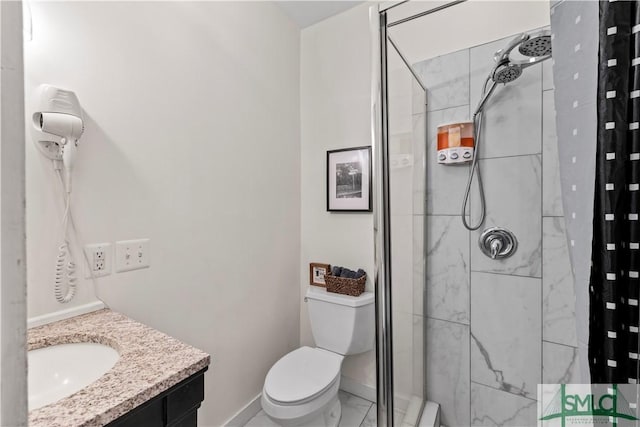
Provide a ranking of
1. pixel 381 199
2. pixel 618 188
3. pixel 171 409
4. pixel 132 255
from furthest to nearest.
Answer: pixel 132 255 < pixel 381 199 < pixel 171 409 < pixel 618 188

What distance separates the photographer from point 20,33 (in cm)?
21

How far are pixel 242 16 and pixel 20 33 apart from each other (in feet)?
6.05

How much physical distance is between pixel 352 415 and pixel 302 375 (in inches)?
21.5

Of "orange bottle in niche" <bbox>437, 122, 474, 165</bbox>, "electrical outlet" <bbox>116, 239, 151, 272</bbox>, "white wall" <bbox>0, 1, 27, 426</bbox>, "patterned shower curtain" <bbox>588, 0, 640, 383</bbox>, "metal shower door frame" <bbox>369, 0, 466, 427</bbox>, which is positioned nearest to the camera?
"white wall" <bbox>0, 1, 27, 426</bbox>

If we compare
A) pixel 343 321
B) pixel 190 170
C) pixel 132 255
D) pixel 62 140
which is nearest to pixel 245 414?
pixel 343 321

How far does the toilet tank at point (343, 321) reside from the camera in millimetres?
1705

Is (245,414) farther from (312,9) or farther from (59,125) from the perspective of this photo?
(312,9)

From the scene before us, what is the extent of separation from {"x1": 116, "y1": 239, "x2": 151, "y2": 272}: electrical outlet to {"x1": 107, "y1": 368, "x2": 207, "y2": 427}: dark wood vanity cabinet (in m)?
0.67

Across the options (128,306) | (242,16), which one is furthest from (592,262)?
(242,16)

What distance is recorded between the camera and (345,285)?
1790 mm

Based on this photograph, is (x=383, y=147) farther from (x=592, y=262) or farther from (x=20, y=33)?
(x=20, y=33)

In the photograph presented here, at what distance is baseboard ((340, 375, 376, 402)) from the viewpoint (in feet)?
6.22

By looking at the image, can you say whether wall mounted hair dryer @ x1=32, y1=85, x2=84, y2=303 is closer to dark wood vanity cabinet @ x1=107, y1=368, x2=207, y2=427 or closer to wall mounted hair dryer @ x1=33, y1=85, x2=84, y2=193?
wall mounted hair dryer @ x1=33, y1=85, x2=84, y2=193

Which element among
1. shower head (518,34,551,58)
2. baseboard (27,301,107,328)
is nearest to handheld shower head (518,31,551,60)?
shower head (518,34,551,58)
